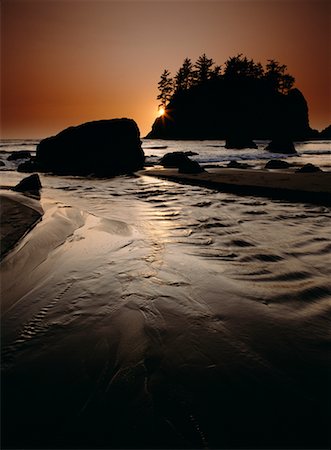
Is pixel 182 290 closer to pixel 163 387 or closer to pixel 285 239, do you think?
pixel 163 387

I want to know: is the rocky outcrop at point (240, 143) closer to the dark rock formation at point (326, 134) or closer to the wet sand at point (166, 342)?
the wet sand at point (166, 342)

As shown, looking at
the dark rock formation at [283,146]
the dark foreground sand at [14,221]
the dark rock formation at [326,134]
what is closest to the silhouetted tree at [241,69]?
the dark rock formation at [326,134]

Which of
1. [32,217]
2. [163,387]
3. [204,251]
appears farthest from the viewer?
[32,217]

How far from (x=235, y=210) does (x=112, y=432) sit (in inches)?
168

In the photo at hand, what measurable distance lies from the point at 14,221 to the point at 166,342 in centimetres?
309

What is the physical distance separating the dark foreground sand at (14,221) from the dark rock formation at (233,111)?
6226 cm

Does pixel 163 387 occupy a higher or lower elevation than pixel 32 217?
lower

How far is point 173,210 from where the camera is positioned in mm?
5168

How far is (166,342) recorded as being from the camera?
1589 mm

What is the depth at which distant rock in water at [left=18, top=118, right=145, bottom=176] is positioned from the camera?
12.7 metres

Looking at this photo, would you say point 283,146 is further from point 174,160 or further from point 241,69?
point 241,69

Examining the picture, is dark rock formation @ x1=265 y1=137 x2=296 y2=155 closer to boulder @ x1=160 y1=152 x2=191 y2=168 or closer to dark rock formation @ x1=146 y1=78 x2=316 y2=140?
boulder @ x1=160 y1=152 x2=191 y2=168

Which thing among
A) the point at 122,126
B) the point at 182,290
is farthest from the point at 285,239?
the point at 122,126

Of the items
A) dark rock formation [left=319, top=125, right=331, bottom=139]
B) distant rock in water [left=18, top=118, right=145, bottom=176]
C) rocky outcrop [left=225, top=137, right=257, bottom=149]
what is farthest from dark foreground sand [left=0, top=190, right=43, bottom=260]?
dark rock formation [left=319, top=125, right=331, bottom=139]
